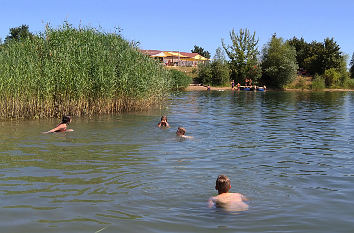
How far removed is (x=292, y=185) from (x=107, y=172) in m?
4.51

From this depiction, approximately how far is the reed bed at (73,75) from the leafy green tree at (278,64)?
54.8 metres

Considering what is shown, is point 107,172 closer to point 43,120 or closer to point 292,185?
point 292,185

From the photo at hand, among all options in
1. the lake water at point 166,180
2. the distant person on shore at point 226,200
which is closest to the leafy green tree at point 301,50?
the lake water at point 166,180

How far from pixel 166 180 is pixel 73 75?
13.0 m

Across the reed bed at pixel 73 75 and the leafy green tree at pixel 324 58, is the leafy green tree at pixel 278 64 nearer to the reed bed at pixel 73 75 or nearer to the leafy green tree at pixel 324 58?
the leafy green tree at pixel 324 58

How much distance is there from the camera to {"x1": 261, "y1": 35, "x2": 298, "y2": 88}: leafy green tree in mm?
76438

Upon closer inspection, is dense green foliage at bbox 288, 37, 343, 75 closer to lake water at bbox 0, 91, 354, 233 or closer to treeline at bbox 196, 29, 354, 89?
treeline at bbox 196, 29, 354, 89

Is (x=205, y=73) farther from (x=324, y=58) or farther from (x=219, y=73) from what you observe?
(x=324, y=58)

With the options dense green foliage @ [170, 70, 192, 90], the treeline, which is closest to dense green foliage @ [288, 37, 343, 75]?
the treeline

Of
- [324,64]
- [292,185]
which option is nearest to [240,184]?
[292,185]

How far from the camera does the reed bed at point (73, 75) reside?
19016 millimetres

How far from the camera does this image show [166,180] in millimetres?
9234

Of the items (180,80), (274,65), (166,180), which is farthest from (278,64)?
(166,180)

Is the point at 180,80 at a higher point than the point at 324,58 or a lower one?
A: lower
